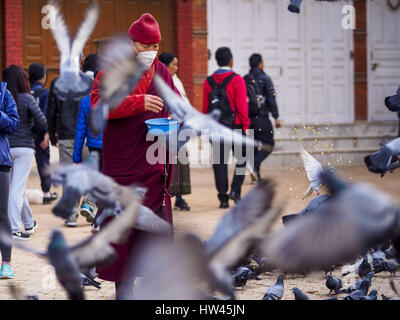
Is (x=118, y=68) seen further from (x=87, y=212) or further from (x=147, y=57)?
(x=87, y=212)

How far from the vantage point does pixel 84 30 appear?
3.45 m

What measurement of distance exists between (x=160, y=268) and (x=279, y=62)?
40.7 ft

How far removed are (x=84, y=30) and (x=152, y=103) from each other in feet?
2.74

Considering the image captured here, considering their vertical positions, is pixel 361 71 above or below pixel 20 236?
above

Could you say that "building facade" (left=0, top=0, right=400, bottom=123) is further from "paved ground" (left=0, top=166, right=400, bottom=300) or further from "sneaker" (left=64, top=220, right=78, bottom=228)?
"sneaker" (left=64, top=220, right=78, bottom=228)

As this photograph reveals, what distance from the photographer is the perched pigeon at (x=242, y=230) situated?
298cm

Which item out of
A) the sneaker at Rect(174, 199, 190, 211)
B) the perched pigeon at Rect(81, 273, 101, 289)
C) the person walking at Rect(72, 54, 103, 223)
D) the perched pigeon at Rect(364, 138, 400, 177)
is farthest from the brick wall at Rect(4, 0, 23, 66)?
the perched pigeon at Rect(364, 138, 400, 177)

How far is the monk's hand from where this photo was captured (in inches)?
164

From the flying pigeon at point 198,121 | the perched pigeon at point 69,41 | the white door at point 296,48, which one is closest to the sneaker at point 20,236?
the flying pigeon at point 198,121

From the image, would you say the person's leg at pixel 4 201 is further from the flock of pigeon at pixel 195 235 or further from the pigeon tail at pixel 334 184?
the pigeon tail at pixel 334 184

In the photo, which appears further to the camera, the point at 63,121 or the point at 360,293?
the point at 63,121

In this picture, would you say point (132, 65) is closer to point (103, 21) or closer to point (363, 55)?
point (103, 21)

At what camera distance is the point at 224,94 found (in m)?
8.87

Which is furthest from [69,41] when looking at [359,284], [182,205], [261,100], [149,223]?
[261,100]
